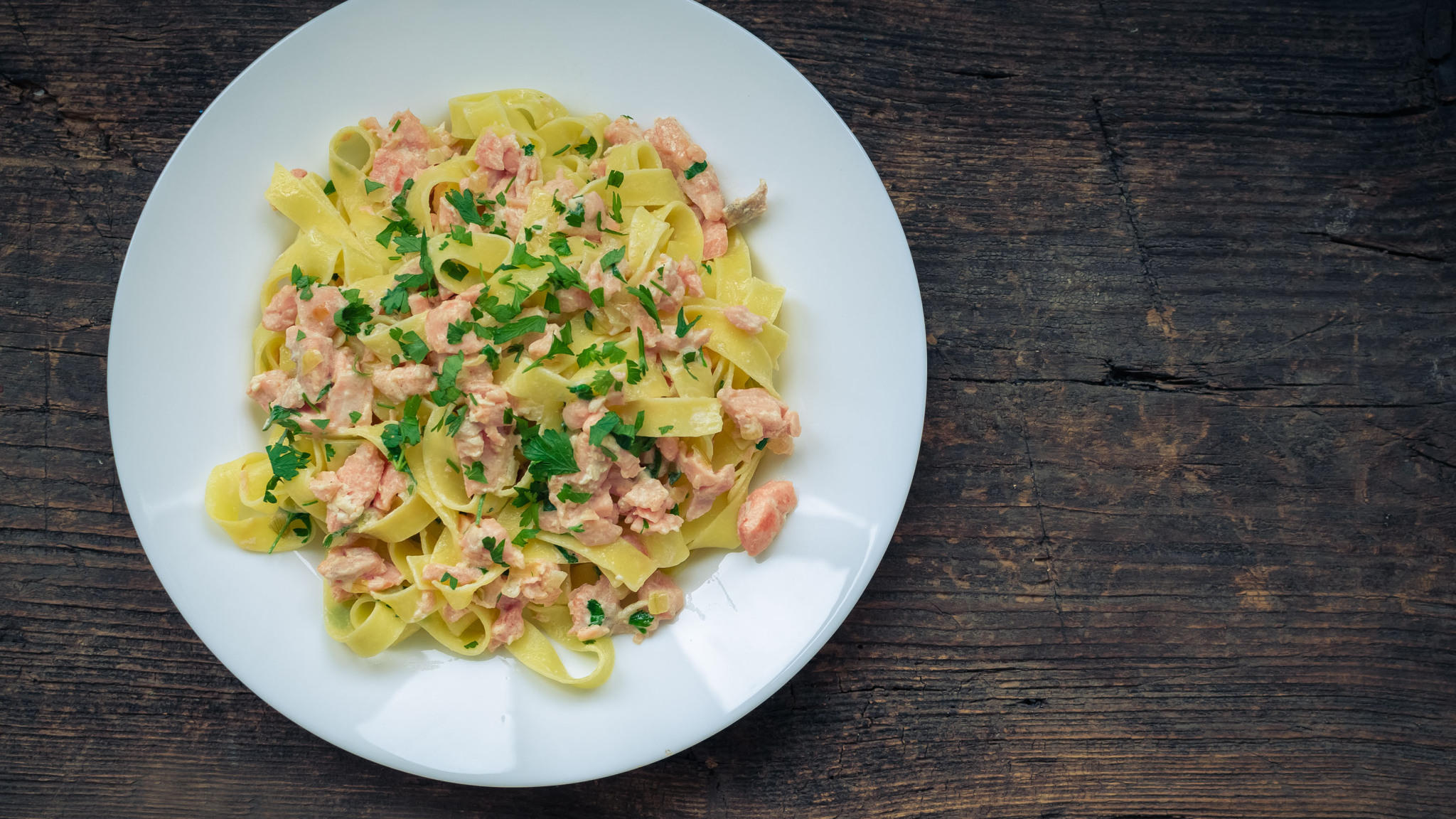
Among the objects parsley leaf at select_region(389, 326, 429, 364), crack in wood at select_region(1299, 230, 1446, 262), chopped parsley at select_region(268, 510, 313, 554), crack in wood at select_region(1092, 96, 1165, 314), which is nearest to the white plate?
chopped parsley at select_region(268, 510, 313, 554)

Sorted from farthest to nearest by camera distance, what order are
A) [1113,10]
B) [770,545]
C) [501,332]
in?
[1113,10]
[770,545]
[501,332]

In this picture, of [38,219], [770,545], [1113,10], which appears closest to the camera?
[770,545]

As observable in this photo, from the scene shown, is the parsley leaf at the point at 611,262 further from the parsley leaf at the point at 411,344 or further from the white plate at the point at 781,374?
the parsley leaf at the point at 411,344

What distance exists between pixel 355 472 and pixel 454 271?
2.47ft

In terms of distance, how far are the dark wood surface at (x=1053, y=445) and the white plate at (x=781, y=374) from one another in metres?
0.72

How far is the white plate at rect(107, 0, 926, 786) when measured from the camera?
2.76 metres

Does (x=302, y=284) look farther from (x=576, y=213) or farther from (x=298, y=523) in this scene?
(x=576, y=213)

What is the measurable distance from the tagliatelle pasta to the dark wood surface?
37.1 inches

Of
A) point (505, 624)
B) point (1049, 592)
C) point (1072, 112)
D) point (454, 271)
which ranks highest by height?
point (1072, 112)

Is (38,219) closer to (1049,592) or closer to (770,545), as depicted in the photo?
(770,545)

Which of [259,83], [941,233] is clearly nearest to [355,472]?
[259,83]

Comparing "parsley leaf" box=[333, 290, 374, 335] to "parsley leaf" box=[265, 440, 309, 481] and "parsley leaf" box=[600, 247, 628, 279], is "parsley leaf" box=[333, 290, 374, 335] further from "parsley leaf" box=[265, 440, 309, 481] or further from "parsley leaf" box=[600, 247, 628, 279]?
"parsley leaf" box=[600, 247, 628, 279]

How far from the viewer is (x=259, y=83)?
2.80 meters

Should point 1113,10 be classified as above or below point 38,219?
above
